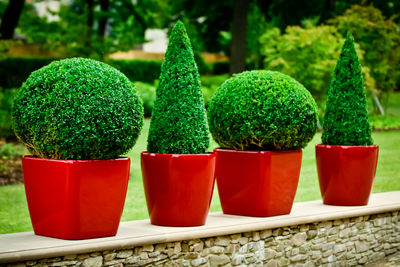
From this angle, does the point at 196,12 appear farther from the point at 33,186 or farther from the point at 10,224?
the point at 33,186

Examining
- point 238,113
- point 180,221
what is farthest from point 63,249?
point 238,113

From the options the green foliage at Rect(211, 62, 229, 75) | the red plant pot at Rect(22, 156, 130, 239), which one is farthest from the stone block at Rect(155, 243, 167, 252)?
the green foliage at Rect(211, 62, 229, 75)

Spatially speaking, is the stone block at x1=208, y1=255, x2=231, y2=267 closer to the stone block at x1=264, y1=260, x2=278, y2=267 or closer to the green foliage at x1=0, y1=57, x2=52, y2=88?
the stone block at x1=264, y1=260, x2=278, y2=267

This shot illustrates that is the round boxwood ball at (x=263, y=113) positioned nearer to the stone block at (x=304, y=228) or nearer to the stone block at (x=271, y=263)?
the stone block at (x=304, y=228)

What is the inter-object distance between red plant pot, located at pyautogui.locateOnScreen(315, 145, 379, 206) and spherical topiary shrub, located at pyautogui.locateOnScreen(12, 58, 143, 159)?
3.00 m

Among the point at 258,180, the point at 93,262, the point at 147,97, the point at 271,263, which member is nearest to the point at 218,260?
the point at 271,263

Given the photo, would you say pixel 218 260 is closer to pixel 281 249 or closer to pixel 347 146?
pixel 281 249

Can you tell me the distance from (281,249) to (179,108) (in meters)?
1.89

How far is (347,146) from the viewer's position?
23.5 ft

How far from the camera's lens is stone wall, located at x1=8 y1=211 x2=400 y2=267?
504 centimetres

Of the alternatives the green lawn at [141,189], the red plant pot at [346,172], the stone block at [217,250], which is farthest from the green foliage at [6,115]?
the stone block at [217,250]

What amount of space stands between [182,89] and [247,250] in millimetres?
1744

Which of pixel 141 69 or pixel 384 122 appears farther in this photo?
pixel 141 69

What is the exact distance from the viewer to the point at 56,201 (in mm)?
4949
